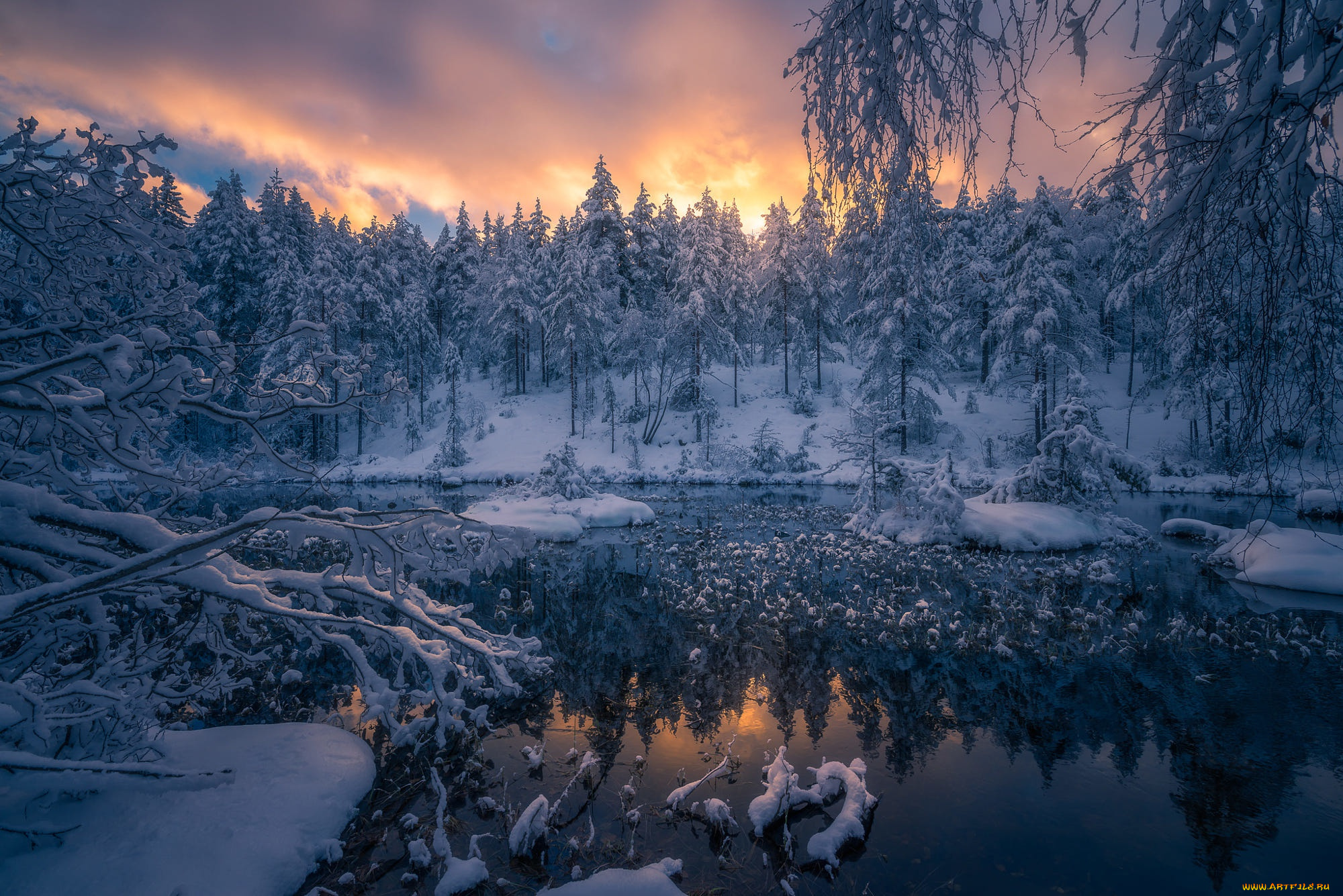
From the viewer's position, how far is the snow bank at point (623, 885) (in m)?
3.57

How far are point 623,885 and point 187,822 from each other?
308 cm

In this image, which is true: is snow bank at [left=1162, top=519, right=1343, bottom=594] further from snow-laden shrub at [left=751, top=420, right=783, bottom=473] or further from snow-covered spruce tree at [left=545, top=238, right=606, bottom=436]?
snow-covered spruce tree at [left=545, top=238, right=606, bottom=436]

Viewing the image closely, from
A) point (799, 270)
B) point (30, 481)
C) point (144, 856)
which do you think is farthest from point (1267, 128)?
point (799, 270)

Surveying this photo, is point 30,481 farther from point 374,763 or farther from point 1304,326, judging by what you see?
point 1304,326

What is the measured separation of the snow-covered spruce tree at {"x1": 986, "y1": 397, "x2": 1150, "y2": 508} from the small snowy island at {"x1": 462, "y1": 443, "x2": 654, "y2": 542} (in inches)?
504

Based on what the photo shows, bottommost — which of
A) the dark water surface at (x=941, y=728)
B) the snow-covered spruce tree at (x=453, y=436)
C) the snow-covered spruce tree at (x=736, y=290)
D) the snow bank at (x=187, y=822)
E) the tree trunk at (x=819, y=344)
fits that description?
the dark water surface at (x=941, y=728)

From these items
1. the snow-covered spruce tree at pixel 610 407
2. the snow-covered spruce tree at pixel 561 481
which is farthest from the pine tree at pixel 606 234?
the snow-covered spruce tree at pixel 561 481

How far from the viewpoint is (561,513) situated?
19.2 metres

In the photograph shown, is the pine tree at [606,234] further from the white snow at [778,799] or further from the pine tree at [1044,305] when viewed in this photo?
the white snow at [778,799]

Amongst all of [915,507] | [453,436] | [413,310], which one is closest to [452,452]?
[453,436]

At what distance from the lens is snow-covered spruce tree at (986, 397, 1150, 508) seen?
1556 centimetres

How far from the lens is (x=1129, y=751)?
571 centimetres

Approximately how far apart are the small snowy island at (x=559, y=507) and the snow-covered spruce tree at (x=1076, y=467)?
504 inches

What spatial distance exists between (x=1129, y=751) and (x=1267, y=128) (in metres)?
6.36
